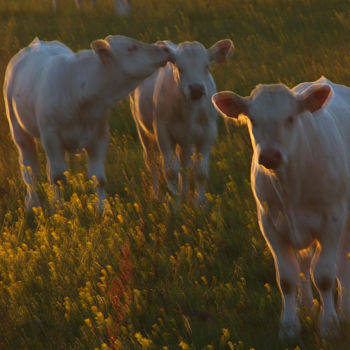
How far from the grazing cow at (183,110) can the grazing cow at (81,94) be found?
0.91 ft

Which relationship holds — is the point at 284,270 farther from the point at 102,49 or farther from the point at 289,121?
the point at 102,49

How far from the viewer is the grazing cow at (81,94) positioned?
23.2ft

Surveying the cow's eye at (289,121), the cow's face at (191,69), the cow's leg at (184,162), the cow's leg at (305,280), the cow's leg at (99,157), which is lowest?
the cow's leg at (305,280)

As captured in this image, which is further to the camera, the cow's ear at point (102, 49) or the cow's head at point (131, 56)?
the cow's ear at point (102, 49)

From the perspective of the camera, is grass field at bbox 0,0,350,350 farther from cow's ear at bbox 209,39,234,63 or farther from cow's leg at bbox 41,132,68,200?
cow's ear at bbox 209,39,234,63

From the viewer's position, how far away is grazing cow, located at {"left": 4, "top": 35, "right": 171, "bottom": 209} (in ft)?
23.2

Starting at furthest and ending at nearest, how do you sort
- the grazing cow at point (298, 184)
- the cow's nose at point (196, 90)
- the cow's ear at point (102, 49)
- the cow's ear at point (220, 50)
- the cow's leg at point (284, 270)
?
the cow's ear at point (220, 50) → the cow's ear at point (102, 49) → the cow's nose at point (196, 90) → the cow's leg at point (284, 270) → the grazing cow at point (298, 184)

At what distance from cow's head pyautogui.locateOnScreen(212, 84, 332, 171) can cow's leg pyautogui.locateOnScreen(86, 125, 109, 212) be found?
3229mm

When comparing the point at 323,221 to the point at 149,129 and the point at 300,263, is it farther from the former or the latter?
the point at 149,129

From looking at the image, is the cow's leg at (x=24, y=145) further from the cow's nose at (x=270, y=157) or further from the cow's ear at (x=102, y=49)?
the cow's nose at (x=270, y=157)

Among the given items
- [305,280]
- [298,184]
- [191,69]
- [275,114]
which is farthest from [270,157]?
[191,69]

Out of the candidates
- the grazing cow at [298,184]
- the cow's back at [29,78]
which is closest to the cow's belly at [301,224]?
the grazing cow at [298,184]

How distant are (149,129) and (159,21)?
6.89 meters

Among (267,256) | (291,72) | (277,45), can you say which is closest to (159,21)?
(277,45)
